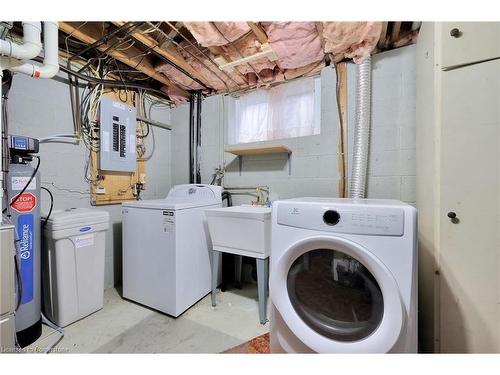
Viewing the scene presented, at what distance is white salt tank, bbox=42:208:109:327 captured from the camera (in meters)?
1.52

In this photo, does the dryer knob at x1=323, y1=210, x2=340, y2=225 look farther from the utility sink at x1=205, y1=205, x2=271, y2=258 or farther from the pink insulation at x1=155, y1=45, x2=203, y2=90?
the pink insulation at x1=155, y1=45, x2=203, y2=90

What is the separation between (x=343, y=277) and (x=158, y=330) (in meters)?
1.32

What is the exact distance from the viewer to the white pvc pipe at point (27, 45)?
1206mm

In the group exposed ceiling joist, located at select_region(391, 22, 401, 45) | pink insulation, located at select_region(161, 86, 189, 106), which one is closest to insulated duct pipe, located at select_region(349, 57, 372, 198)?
exposed ceiling joist, located at select_region(391, 22, 401, 45)

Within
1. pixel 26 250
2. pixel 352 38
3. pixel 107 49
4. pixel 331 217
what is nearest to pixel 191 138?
pixel 107 49

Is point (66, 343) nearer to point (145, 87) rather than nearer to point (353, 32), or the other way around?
point (145, 87)

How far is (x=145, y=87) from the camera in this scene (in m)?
2.33

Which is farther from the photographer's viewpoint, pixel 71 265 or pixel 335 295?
pixel 71 265

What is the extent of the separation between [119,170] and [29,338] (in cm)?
135

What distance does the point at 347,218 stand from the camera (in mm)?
947

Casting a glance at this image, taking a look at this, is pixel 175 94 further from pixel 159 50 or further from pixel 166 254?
pixel 166 254

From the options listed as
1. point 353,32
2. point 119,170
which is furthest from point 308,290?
point 119,170

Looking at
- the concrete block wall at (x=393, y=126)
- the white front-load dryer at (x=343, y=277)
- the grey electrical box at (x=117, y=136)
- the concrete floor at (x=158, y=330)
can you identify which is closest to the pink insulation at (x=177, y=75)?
the grey electrical box at (x=117, y=136)

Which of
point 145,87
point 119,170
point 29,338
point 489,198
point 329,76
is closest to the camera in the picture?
point 489,198
